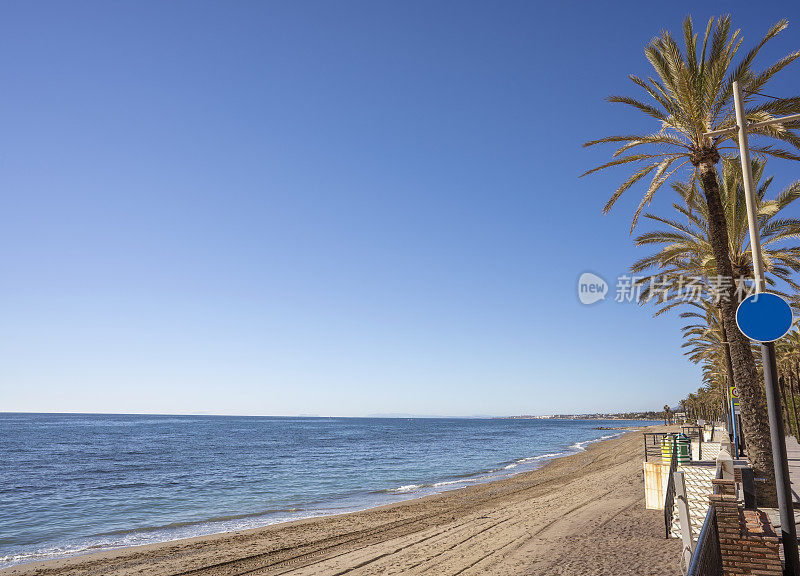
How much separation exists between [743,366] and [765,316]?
26.4ft

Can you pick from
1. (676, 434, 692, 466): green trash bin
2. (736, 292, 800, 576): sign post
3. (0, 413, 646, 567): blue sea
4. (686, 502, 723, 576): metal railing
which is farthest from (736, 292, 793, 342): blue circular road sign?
(0, 413, 646, 567): blue sea

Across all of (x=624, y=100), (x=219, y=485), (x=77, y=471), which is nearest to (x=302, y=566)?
(x=624, y=100)

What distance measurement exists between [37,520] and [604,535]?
22107 mm

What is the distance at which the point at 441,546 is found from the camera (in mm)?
13211

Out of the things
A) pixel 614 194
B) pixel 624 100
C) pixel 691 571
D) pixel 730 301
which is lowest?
pixel 691 571

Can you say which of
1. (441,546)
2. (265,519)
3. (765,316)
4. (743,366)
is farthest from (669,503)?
(265,519)

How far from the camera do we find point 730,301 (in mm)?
12656

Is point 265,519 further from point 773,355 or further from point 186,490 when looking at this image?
point 773,355

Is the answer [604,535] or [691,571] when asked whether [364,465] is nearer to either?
[604,535]

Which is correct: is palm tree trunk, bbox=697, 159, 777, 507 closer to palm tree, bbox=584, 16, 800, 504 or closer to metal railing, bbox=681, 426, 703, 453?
palm tree, bbox=584, 16, 800, 504

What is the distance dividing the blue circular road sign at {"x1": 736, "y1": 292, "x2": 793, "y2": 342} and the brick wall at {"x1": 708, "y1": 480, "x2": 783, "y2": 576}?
214 centimetres

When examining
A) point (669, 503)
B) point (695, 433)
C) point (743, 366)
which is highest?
point (743, 366)

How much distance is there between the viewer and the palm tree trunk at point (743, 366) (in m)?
12.0

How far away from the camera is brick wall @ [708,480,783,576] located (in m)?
5.97
